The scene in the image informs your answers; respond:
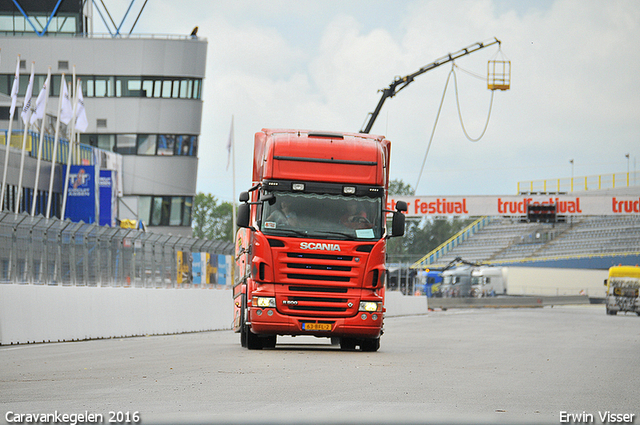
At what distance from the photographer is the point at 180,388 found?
980cm

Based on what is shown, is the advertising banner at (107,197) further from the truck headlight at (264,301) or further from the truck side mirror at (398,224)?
the truck side mirror at (398,224)

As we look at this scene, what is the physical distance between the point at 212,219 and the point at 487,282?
84622 millimetres

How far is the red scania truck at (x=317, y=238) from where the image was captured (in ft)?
50.9

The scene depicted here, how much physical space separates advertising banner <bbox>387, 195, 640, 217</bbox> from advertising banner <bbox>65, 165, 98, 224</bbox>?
18527 mm

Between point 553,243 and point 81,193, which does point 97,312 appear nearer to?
point 81,193

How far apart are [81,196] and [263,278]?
127 feet

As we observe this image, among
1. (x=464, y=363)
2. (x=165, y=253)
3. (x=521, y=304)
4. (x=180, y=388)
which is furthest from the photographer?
(x=521, y=304)

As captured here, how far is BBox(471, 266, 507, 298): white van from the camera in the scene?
72.6m

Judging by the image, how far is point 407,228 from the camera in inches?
6206

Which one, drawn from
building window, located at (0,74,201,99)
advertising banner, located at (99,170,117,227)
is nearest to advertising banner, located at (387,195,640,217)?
building window, located at (0,74,201,99)

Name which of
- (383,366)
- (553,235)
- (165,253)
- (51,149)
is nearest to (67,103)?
(51,149)

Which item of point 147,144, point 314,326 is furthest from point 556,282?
point 314,326

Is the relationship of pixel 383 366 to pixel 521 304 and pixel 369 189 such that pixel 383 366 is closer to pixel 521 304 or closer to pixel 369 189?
pixel 369 189

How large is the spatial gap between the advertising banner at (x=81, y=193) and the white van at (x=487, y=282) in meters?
32.6
